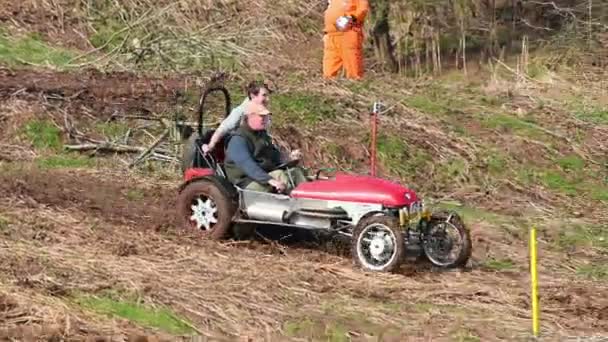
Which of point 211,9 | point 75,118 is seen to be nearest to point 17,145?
point 75,118

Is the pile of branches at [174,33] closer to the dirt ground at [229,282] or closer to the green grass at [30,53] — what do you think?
the green grass at [30,53]

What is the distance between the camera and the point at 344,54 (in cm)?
1945

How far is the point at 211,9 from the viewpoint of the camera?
A: 23.7 metres

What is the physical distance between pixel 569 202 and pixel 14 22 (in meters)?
10.4

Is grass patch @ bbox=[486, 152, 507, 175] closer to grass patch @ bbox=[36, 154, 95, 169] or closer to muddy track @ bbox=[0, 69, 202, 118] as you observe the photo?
muddy track @ bbox=[0, 69, 202, 118]

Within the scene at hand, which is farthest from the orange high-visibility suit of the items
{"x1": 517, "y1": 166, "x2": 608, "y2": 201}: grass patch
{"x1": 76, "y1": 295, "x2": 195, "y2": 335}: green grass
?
{"x1": 76, "y1": 295, "x2": 195, "y2": 335}: green grass

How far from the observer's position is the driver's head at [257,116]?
1191 centimetres

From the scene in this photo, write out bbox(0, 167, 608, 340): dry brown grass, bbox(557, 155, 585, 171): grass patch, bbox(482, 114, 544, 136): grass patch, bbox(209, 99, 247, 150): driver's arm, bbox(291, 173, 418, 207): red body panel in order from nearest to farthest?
bbox(0, 167, 608, 340): dry brown grass
bbox(291, 173, 418, 207): red body panel
bbox(209, 99, 247, 150): driver's arm
bbox(557, 155, 585, 171): grass patch
bbox(482, 114, 544, 136): grass patch

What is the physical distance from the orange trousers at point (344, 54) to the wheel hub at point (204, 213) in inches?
294

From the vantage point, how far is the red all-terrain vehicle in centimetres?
1120

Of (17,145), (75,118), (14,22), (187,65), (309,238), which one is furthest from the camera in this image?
(14,22)

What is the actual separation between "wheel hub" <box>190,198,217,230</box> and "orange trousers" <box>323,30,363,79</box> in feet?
24.5

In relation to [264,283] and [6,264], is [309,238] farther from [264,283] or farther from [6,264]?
[6,264]

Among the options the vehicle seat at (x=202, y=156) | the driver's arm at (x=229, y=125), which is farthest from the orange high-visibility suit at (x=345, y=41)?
the driver's arm at (x=229, y=125)
